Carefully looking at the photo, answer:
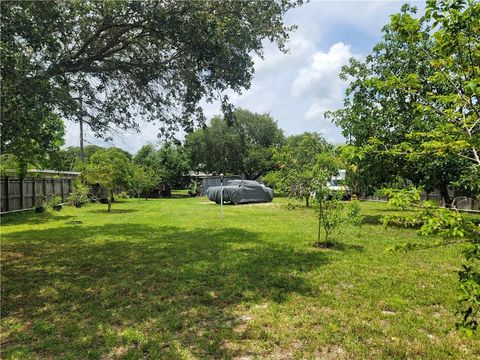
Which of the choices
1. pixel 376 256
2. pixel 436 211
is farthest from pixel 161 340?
pixel 376 256

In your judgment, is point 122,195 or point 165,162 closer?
point 122,195

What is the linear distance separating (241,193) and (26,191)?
39.9 feet

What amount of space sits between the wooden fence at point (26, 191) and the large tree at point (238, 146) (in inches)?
710

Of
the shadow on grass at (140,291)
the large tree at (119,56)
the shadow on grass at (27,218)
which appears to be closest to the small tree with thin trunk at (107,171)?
the shadow on grass at (27,218)

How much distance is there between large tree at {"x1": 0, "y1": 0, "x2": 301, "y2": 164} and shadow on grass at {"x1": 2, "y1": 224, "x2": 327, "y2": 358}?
91.0 inches

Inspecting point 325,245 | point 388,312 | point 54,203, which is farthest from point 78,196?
point 388,312

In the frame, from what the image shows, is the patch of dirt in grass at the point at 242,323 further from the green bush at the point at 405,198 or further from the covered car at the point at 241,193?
the covered car at the point at 241,193

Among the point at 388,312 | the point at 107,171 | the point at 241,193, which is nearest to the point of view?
the point at 388,312

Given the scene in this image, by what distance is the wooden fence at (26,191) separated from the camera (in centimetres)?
1587

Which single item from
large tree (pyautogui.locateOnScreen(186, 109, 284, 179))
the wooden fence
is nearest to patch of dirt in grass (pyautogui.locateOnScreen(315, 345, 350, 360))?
the wooden fence

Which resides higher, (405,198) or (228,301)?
(405,198)

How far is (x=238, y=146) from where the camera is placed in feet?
123

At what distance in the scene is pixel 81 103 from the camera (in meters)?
6.67

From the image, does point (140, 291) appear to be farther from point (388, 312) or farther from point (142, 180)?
point (142, 180)
